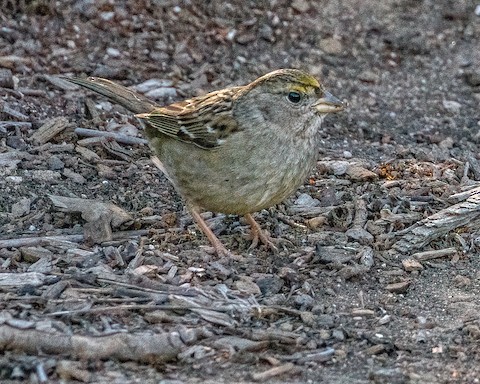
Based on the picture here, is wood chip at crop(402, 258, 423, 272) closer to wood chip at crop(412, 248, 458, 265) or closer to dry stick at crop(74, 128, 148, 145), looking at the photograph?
wood chip at crop(412, 248, 458, 265)

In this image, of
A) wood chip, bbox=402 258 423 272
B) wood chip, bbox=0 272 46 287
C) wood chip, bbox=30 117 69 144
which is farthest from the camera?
wood chip, bbox=30 117 69 144

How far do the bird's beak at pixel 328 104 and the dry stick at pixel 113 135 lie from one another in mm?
1733

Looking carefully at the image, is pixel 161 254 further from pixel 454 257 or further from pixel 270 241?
pixel 454 257

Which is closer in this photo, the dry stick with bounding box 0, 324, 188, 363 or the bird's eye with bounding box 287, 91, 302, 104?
the dry stick with bounding box 0, 324, 188, 363

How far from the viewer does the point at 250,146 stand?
6.01m

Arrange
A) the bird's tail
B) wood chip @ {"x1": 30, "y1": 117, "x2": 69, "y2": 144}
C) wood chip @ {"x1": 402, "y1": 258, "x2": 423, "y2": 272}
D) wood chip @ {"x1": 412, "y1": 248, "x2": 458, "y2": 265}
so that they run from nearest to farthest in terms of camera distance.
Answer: wood chip @ {"x1": 402, "y1": 258, "x2": 423, "y2": 272}
wood chip @ {"x1": 412, "y1": 248, "x2": 458, "y2": 265}
the bird's tail
wood chip @ {"x1": 30, "y1": 117, "x2": 69, "y2": 144}

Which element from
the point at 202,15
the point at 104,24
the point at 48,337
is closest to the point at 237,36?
the point at 202,15

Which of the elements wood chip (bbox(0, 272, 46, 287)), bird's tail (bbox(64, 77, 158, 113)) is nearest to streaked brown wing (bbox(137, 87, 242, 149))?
bird's tail (bbox(64, 77, 158, 113))

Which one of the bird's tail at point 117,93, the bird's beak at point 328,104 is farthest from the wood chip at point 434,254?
the bird's tail at point 117,93

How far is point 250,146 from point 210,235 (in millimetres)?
593

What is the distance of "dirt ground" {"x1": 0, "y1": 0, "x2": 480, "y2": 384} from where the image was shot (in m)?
4.77

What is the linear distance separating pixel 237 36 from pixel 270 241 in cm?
334

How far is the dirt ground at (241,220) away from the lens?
4.77m

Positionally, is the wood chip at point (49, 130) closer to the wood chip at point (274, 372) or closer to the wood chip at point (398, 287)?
the wood chip at point (398, 287)
